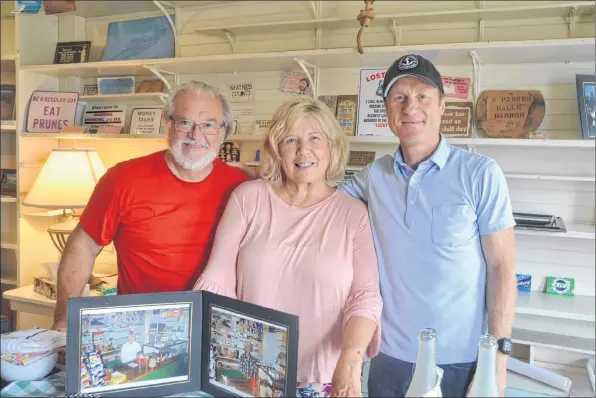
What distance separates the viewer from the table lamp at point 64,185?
2.88 m

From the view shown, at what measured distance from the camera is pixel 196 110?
1690 mm

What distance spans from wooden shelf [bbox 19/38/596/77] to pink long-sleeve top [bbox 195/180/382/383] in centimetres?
127

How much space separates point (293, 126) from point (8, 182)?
270 cm

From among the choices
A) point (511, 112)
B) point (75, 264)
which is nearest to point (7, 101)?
point (75, 264)

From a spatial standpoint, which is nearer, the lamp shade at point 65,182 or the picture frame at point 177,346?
the picture frame at point 177,346

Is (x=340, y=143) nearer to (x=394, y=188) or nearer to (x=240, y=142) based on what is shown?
(x=394, y=188)

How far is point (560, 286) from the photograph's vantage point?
260cm

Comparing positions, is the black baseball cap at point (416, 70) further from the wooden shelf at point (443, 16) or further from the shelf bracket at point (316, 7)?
the shelf bracket at point (316, 7)

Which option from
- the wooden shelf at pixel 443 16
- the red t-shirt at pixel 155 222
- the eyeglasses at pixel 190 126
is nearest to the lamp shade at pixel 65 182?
the wooden shelf at pixel 443 16

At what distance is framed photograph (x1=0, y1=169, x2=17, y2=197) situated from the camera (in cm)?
338

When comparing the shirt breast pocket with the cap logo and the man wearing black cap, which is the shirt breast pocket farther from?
the cap logo

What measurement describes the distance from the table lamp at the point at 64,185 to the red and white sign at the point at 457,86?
6.59ft

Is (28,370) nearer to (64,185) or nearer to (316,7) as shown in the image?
(64,185)

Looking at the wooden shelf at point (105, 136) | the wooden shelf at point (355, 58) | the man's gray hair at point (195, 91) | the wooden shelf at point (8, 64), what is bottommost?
the wooden shelf at point (105, 136)
